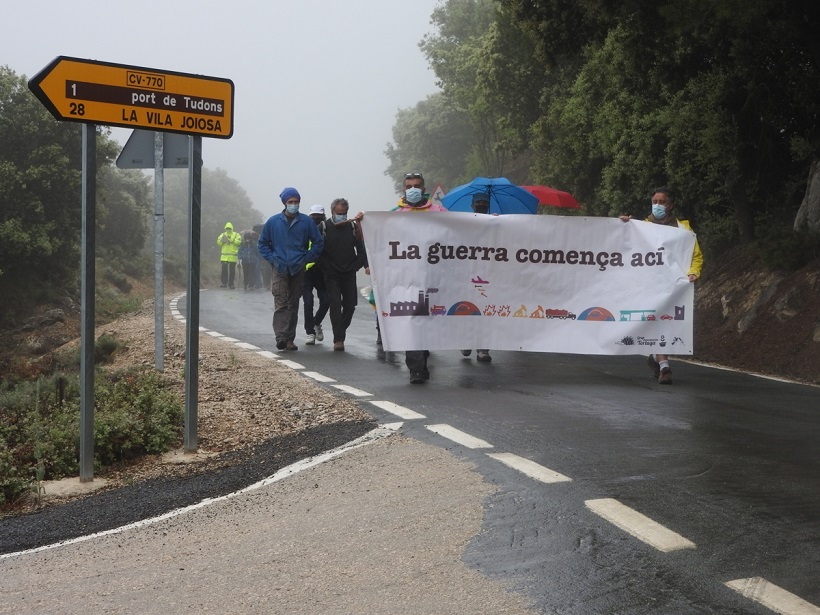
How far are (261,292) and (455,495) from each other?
29.0m

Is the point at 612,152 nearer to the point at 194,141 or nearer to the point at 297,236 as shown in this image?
the point at 297,236

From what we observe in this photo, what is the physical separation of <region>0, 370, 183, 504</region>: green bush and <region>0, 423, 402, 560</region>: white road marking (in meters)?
1.74

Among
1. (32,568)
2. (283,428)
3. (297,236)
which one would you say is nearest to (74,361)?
(297,236)

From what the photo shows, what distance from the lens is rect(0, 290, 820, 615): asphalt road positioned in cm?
453

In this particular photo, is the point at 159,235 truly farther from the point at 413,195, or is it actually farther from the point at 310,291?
the point at 310,291

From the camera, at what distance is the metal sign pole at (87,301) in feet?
24.8

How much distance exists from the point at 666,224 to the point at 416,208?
2810 mm

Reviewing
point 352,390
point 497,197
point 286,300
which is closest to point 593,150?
point 497,197

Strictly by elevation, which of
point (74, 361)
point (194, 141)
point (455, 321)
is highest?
point (194, 141)

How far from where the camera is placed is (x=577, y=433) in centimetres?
823

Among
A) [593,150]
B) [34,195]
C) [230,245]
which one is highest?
[593,150]

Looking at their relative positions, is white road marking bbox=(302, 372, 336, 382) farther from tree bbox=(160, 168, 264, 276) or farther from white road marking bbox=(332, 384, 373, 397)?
tree bbox=(160, 168, 264, 276)

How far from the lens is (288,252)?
49.2 ft

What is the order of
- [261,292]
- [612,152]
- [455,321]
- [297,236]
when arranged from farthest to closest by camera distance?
1. [261,292]
2. [612,152]
3. [297,236]
4. [455,321]
